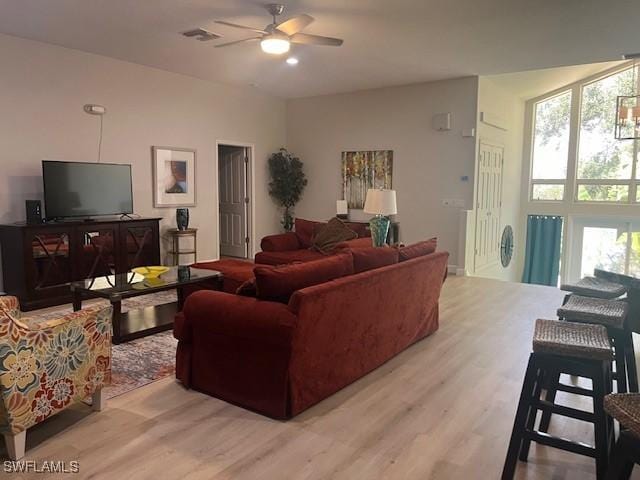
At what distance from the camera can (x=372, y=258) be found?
3383mm

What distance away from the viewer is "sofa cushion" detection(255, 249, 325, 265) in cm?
577

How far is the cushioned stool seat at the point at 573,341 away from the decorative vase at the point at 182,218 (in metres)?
5.35

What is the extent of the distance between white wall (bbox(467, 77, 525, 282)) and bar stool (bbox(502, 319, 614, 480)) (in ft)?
16.1

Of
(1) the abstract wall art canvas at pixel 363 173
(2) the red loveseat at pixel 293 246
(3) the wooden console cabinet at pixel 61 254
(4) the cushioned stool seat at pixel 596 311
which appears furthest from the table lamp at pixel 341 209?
(4) the cushioned stool seat at pixel 596 311

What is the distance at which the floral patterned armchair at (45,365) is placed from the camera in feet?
7.09

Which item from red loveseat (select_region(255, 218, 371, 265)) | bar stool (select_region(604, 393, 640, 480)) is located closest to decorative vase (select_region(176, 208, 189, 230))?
red loveseat (select_region(255, 218, 371, 265))

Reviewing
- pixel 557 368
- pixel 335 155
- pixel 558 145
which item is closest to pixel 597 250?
pixel 558 145

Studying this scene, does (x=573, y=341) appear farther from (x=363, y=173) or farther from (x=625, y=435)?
(x=363, y=173)

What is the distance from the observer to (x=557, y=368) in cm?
211

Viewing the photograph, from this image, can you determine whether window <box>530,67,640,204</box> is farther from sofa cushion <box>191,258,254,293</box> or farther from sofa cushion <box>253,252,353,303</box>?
sofa cushion <box>253,252,353,303</box>

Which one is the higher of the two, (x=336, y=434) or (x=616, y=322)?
(x=616, y=322)

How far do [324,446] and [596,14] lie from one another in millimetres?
4449

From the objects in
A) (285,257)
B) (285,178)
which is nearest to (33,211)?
(285,257)

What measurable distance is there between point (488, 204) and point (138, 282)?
221 inches
